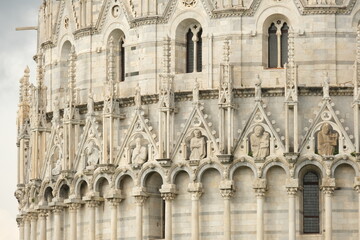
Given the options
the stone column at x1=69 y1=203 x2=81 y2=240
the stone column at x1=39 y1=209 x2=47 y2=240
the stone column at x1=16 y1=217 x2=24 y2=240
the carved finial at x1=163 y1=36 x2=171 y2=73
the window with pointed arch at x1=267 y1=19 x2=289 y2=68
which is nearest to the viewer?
the carved finial at x1=163 y1=36 x2=171 y2=73

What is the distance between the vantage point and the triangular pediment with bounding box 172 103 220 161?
50.7m

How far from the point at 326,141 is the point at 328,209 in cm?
179

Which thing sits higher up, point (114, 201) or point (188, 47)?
point (188, 47)

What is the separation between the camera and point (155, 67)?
52.1m

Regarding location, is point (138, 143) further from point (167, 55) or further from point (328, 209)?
point (328, 209)

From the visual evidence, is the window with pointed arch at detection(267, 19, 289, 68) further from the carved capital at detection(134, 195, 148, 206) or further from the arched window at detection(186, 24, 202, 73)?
the carved capital at detection(134, 195, 148, 206)

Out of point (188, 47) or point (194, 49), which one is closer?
point (194, 49)

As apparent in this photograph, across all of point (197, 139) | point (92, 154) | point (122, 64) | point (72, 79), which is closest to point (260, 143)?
point (197, 139)

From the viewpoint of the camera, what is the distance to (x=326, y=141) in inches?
1972

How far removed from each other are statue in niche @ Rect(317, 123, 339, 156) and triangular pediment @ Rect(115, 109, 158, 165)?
448cm

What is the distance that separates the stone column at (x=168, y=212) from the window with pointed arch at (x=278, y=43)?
445 centimetres

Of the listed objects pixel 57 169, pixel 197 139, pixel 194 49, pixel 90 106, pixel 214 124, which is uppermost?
pixel 194 49

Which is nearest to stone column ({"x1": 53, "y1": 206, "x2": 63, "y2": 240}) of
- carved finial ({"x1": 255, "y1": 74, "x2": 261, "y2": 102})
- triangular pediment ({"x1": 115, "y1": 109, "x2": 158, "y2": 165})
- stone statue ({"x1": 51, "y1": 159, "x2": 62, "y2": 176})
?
stone statue ({"x1": 51, "y1": 159, "x2": 62, "y2": 176})

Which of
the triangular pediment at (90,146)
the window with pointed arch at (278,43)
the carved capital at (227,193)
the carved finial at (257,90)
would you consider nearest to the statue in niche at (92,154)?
the triangular pediment at (90,146)
